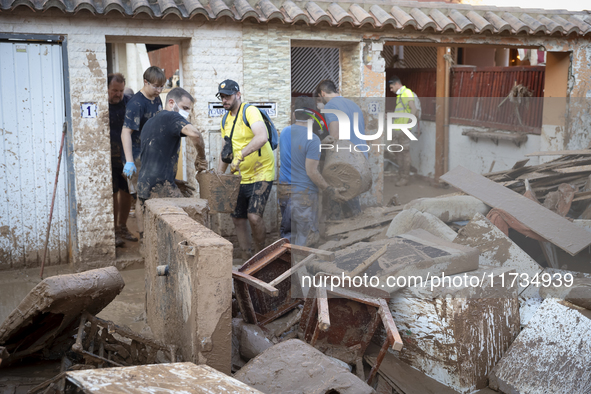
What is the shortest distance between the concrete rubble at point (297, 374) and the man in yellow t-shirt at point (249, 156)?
253 cm

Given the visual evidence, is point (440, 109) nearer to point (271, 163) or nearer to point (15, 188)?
point (271, 163)

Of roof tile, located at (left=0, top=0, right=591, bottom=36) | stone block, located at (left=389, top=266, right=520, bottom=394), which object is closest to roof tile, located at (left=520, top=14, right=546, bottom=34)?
roof tile, located at (left=0, top=0, right=591, bottom=36)

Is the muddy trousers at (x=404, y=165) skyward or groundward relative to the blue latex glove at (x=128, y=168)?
groundward

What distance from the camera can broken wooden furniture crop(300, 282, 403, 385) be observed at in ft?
12.4

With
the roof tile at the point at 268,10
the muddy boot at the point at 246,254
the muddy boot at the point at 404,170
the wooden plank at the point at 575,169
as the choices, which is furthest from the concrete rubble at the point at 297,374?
the muddy boot at the point at 404,170

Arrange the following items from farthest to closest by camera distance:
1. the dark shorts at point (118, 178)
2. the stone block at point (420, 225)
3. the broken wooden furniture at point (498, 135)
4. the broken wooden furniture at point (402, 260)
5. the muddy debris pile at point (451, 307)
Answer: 1. the broken wooden furniture at point (498, 135)
2. the dark shorts at point (118, 178)
3. the stone block at point (420, 225)
4. the broken wooden furniture at point (402, 260)
5. the muddy debris pile at point (451, 307)

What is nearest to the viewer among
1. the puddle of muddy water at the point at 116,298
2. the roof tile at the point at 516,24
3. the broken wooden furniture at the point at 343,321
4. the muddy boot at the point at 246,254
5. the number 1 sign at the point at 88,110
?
the broken wooden furniture at the point at 343,321

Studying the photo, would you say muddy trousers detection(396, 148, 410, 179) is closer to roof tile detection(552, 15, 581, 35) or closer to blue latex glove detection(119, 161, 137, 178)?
roof tile detection(552, 15, 581, 35)

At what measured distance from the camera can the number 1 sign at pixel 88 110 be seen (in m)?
5.88

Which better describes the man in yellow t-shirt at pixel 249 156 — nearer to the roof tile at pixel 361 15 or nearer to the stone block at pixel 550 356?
the roof tile at pixel 361 15

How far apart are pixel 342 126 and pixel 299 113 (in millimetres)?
573

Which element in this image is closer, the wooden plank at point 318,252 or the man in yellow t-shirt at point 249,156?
the wooden plank at point 318,252

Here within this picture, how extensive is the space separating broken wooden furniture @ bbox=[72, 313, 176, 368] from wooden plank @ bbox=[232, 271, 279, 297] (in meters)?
0.73

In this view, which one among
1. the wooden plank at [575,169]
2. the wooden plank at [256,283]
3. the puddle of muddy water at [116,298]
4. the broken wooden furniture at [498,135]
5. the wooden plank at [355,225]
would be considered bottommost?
the puddle of muddy water at [116,298]
